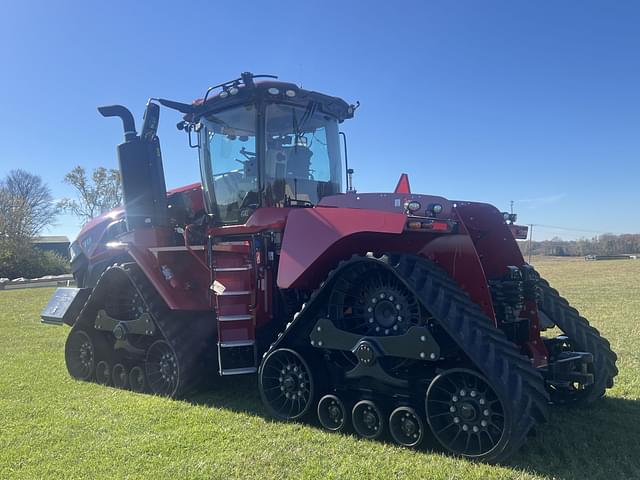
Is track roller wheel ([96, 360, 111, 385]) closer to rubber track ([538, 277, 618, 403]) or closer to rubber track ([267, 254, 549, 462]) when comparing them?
rubber track ([267, 254, 549, 462])

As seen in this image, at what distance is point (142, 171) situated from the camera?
6492 millimetres

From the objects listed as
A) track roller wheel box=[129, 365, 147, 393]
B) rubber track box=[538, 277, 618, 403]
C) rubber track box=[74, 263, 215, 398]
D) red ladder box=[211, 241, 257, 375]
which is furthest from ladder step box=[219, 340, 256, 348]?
rubber track box=[538, 277, 618, 403]

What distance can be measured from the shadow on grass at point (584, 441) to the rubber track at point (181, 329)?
1.10 ft

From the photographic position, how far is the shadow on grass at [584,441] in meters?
3.75

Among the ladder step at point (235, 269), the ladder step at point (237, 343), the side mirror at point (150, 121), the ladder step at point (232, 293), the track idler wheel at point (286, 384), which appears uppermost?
the side mirror at point (150, 121)

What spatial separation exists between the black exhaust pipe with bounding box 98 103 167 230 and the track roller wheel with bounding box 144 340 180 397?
1.57m

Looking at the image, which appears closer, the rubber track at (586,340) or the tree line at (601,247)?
the rubber track at (586,340)

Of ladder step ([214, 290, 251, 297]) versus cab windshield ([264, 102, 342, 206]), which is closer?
ladder step ([214, 290, 251, 297])

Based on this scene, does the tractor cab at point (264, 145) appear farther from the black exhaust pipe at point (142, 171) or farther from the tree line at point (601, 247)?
the tree line at point (601, 247)

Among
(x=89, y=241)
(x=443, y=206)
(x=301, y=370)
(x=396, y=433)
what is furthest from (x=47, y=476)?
(x=89, y=241)

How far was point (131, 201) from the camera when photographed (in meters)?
6.63

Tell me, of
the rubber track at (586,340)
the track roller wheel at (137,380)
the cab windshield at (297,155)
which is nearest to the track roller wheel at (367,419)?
the rubber track at (586,340)

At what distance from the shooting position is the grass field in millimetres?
3848

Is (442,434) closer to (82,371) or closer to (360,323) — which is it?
(360,323)
